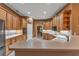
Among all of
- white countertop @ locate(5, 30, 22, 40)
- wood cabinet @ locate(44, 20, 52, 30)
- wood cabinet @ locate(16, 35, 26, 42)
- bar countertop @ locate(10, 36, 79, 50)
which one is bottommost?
bar countertop @ locate(10, 36, 79, 50)

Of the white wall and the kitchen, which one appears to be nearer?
the kitchen

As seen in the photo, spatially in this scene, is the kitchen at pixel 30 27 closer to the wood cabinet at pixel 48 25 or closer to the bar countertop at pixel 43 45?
the wood cabinet at pixel 48 25

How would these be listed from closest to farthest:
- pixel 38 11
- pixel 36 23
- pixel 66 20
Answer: pixel 36 23, pixel 38 11, pixel 66 20

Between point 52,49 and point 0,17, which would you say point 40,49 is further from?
point 0,17

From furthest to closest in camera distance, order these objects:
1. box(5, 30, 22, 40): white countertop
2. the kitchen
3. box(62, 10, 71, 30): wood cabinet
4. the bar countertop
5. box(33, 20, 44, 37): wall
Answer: box(62, 10, 71, 30): wood cabinet → box(5, 30, 22, 40): white countertop → box(33, 20, 44, 37): wall → the kitchen → the bar countertop

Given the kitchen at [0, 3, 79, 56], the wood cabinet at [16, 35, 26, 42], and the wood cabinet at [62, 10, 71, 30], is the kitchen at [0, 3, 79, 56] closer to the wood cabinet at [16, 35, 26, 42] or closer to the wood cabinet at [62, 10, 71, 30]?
the wood cabinet at [16, 35, 26, 42]

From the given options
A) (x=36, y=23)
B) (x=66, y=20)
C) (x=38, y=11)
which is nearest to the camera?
(x=36, y=23)

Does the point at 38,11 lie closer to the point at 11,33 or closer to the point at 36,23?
the point at 36,23

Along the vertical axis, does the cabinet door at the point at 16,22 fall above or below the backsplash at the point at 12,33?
above

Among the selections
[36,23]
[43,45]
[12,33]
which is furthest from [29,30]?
[43,45]

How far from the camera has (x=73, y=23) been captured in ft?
11.5

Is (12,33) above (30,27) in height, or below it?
below

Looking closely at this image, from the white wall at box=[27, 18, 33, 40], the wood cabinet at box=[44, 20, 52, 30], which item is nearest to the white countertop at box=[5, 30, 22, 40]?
the white wall at box=[27, 18, 33, 40]

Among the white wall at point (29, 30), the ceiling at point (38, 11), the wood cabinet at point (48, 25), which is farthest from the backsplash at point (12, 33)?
the wood cabinet at point (48, 25)
